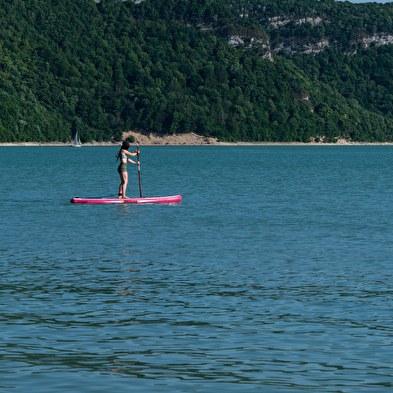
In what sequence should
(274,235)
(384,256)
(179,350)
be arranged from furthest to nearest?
(274,235) → (384,256) → (179,350)

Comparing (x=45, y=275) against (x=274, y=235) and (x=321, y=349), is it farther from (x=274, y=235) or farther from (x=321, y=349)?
(x=274, y=235)

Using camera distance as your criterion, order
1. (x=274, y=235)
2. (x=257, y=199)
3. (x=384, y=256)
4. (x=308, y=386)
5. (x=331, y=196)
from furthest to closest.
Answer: (x=331, y=196), (x=257, y=199), (x=274, y=235), (x=384, y=256), (x=308, y=386)

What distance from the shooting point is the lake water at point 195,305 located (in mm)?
13164

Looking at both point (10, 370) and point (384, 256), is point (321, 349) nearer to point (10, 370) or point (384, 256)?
point (10, 370)

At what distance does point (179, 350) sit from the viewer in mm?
14695

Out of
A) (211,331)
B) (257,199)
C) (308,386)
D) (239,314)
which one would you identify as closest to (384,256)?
(239,314)

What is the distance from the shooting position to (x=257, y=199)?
57.3m

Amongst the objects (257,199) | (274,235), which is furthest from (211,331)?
(257,199)

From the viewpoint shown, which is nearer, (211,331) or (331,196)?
(211,331)

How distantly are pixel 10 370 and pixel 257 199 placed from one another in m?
44.8

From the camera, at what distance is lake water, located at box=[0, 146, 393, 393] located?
13164 millimetres

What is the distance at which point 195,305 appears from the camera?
1873 centimetres

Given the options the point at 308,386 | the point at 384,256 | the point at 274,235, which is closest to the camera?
the point at 308,386

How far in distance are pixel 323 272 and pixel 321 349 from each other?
29.9 feet
